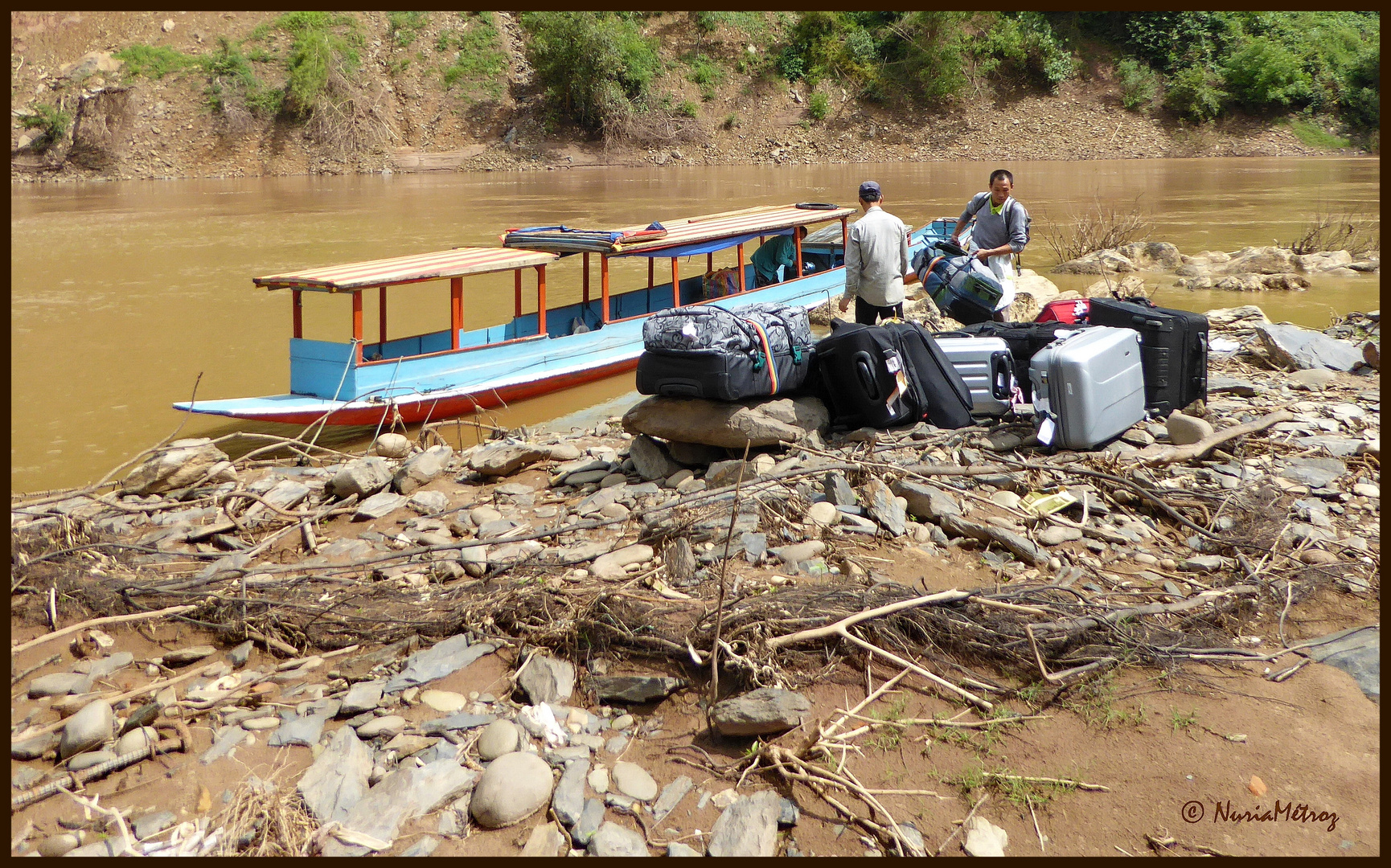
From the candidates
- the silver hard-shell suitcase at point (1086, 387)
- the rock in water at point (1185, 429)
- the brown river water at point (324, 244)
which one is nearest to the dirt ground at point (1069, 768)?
the silver hard-shell suitcase at point (1086, 387)

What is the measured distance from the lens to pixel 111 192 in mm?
29766

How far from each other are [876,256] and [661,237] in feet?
10.8

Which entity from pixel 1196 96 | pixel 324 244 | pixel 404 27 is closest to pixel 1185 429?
pixel 324 244

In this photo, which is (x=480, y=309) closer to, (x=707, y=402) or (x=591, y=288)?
(x=591, y=288)

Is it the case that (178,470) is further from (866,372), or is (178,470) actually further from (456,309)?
(866,372)

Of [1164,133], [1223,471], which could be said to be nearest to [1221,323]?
[1223,471]

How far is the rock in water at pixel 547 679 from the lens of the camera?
3338 mm

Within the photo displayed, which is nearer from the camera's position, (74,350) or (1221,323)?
(1221,323)

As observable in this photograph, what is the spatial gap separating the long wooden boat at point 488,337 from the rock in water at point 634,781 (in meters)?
5.59

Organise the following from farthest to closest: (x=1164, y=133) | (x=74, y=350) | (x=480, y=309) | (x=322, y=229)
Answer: (x=1164, y=133) < (x=322, y=229) < (x=480, y=309) < (x=74, y=350)

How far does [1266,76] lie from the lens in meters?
35.2

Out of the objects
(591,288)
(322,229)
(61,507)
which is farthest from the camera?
(322,229)

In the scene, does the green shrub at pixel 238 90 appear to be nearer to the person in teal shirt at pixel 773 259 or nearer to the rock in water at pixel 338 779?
the person in teal shirt at pixel 773 259

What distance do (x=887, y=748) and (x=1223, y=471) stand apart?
10.0ft
